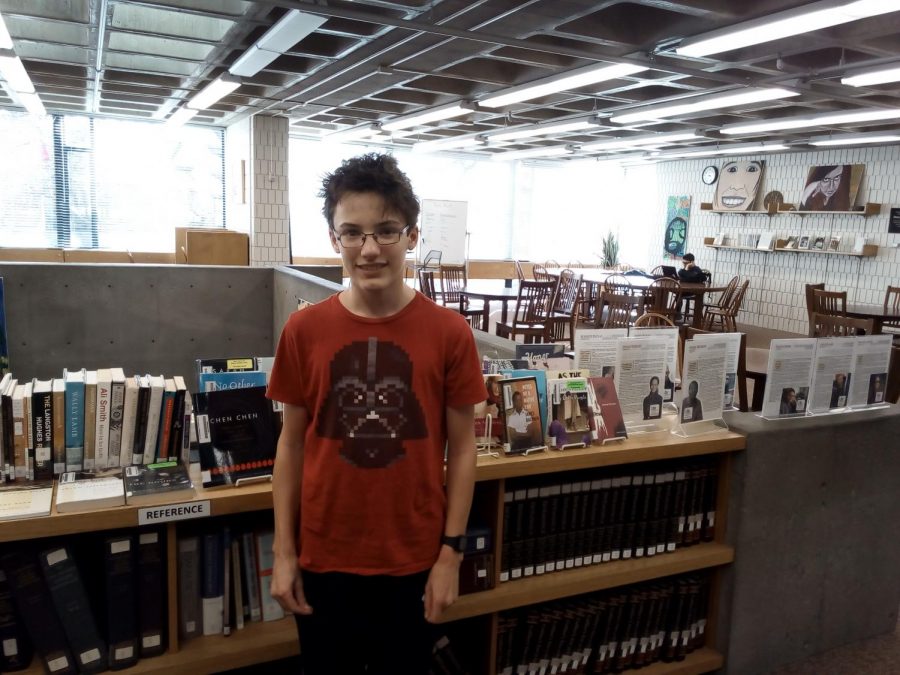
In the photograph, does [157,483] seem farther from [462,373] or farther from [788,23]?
[788,23]

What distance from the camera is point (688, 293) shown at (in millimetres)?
8594

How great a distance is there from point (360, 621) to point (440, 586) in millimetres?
190

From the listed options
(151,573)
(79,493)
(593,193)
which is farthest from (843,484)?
(593,193)

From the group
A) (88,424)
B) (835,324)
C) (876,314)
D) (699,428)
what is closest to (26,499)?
(88,424)

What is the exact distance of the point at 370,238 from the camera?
1.31 m

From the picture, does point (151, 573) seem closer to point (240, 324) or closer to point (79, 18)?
point (240, 324)

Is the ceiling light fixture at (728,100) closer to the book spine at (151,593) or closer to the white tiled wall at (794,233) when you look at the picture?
the white tiled wall at (794,233)

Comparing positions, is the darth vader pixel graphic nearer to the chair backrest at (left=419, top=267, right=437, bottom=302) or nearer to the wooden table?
the chair backrest at (left=419, top=267, right=437, bottom=302)

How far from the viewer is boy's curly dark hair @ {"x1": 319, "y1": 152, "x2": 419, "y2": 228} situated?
4.29ft

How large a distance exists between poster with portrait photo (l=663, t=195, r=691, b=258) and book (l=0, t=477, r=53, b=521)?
1263 cm

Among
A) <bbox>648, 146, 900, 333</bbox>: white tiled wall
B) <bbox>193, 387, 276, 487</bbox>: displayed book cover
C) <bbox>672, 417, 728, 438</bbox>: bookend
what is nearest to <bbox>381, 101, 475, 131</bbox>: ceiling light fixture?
<bbox>648, 146, 900, 333</bbox>: white tiled wall

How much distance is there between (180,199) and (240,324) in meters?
6.93

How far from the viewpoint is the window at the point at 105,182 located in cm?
1030

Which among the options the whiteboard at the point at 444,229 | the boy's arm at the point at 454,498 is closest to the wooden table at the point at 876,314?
the boy's arm at the point at 454,498
